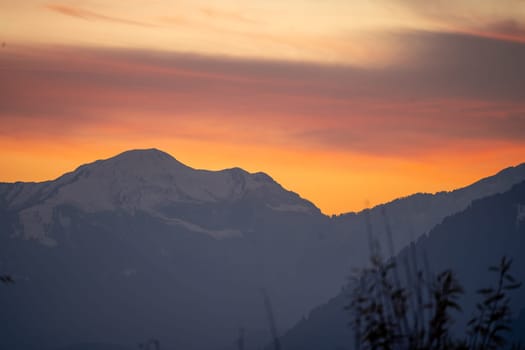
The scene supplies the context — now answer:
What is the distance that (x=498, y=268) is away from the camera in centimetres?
2583

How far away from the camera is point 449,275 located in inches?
1021

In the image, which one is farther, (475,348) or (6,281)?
(475,348)

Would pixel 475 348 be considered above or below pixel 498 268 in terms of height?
below

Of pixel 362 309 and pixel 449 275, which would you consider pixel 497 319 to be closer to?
pixel 449 275

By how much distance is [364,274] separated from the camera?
26438mm

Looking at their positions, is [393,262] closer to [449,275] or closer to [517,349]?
[449,275]

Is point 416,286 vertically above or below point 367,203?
below

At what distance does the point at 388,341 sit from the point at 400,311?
837 millimetres

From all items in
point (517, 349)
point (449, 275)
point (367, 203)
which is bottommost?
point (517, 349)

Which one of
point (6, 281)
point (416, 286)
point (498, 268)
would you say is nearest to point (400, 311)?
point (416, 286)

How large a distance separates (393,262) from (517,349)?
141 inches

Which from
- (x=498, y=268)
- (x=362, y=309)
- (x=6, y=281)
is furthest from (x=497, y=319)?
(x=6, y=281)

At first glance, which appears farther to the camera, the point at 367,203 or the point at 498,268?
the point at 367,203

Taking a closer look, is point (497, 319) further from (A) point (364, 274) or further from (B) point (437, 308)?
(A) point (364, 274)
